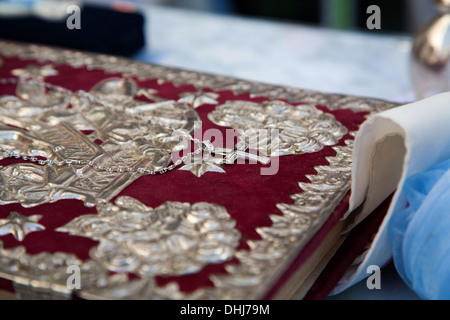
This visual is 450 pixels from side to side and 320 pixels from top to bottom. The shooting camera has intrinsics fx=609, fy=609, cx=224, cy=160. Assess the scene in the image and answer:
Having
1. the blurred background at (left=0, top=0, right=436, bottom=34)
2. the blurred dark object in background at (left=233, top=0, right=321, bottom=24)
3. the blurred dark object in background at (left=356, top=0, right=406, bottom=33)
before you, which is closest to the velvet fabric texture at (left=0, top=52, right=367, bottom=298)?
the blurred background at (left=0, top=0, right=436, bottom=34)

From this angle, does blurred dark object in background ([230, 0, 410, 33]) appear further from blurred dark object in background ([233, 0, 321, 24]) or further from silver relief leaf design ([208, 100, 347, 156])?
silver relief leaf design ([208, 100, 347, 156])

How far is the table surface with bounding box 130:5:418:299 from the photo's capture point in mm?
1270

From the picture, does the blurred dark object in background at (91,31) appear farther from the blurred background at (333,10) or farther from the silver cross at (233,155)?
the blurred background at (333,10)

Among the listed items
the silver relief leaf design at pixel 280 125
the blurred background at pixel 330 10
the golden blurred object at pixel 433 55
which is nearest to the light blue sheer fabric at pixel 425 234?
the silver relief leaf design at pixel 280 125

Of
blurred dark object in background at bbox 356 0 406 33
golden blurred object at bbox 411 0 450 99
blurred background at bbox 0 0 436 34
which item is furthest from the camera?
blurred dark object in background at bbox 356 0 406 33

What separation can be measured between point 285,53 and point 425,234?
87 cm

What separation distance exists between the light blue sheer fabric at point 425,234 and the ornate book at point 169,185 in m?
0.07

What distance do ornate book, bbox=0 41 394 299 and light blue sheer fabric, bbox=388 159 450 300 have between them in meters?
0.07

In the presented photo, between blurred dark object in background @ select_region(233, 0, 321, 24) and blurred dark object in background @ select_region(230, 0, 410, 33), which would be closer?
blurred dark object in background @ select_region(230, 0, 410, 33)

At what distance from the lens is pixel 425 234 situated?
0.60m

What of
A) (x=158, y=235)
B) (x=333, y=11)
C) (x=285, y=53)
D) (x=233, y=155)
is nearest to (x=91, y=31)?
(x=285, y=53)

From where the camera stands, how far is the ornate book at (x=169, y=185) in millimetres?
561

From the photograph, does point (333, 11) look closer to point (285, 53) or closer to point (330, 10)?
point (330, 10)
